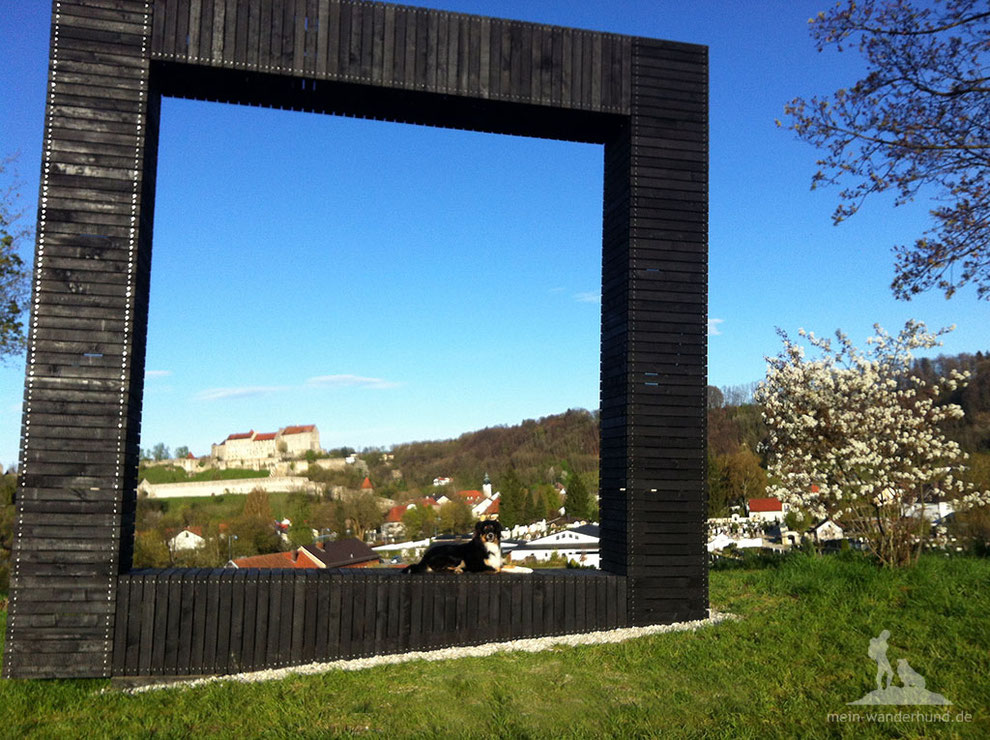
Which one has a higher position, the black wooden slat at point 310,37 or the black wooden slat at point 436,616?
the black wooden slat at point 310,37

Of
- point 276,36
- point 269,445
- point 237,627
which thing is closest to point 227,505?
point 269,445

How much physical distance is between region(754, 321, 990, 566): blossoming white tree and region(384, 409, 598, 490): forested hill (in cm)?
5064

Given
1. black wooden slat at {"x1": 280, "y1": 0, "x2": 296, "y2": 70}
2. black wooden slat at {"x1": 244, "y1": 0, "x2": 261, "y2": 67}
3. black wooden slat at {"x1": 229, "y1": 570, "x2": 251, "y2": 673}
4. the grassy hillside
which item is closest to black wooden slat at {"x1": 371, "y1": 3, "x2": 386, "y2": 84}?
black wooden slat at {"x1": 280, "y1": 0, "x2": 296, "y2": 70}

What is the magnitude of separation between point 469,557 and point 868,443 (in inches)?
246

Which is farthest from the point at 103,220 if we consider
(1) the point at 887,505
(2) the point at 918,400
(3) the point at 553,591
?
(2) the point at 918,400

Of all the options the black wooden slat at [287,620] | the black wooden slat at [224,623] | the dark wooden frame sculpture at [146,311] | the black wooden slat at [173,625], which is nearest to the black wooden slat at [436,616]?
the dark wooden frame sculpture at [146,311]

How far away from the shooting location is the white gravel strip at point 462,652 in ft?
20.3

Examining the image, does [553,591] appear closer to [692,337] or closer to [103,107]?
[692,337]

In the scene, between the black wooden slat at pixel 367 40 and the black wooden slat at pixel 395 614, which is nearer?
the black wooden slat at pixel 395 614

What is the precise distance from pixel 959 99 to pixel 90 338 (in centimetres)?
761

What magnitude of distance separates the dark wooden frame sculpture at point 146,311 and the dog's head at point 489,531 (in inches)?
15.9

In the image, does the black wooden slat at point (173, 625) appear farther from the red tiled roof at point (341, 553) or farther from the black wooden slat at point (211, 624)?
the red tiled roof at point (341, 553)

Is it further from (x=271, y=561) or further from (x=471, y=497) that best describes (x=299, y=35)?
(x=471, y=497)

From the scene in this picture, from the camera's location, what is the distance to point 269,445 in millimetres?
100812
